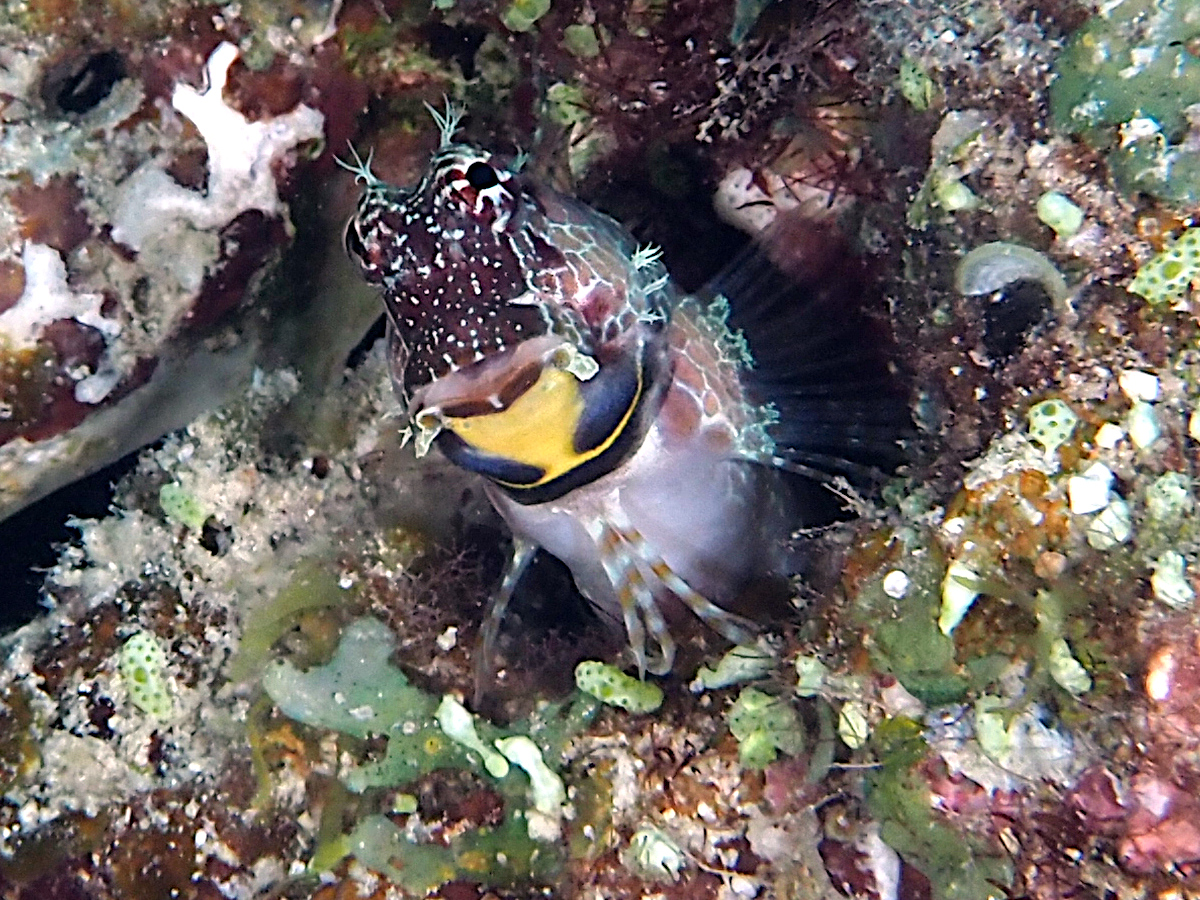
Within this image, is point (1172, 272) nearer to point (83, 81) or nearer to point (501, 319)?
point (501, 319)

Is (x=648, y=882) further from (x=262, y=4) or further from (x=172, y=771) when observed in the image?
(x=262, y=4)

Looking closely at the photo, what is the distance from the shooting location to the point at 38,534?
489cm

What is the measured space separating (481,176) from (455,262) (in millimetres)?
310

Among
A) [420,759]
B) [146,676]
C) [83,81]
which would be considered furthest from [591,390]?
[83,81]

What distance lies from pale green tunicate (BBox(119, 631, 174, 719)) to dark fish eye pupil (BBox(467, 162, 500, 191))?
2.28 metres

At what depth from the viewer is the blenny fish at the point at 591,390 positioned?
2.90m

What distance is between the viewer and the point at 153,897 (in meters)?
3.63

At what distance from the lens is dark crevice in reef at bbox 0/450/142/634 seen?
171 inches

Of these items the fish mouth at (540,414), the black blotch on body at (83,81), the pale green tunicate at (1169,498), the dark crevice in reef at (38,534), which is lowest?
the dark crevice in reef at (38,534)

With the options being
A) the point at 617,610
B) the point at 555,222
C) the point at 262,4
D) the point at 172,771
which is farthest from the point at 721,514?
the point at 262,4

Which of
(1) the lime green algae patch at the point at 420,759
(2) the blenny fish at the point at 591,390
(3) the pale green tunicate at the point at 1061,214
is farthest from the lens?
(1) the lime green algae patch at the point at 420,759

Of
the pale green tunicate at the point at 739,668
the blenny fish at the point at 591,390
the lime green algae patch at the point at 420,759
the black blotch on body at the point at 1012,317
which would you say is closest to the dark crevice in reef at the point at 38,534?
the lime green algae patch at the point at 420,759

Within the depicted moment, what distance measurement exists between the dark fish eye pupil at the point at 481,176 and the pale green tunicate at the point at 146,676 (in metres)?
2.28

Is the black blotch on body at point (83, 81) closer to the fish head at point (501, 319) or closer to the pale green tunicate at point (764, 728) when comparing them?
the fish head at point (501, 319)
